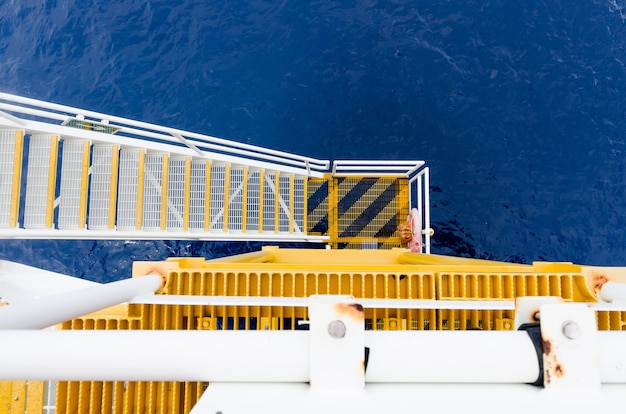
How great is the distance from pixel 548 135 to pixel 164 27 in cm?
1082

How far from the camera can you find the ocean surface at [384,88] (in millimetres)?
9445

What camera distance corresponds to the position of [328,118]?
10.4 metres

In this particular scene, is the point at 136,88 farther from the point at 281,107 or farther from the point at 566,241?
the point at 566,241

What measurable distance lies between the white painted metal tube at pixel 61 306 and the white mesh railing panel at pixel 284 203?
657 cm

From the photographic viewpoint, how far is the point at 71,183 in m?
6.94

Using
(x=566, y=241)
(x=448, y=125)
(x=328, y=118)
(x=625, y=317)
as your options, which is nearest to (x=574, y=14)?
(x=448, y=125)

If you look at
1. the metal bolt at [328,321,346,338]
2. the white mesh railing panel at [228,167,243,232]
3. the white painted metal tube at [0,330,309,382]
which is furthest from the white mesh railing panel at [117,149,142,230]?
the metal bolt at [328,321,346,338]

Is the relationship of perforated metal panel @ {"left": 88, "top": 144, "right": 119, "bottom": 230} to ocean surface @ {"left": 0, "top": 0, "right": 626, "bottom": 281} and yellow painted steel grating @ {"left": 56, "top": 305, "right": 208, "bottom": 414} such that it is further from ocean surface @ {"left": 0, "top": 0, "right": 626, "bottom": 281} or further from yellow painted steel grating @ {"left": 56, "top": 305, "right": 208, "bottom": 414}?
yellow painted steel grating @ {"left": 56, "top": 305, "right": 208, "bottom": 414}

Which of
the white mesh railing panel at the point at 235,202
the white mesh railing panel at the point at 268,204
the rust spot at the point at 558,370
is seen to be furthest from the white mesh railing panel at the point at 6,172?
the rust spot at the point at 558,370

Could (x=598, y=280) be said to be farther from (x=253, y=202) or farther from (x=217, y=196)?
(x=217, y=196)

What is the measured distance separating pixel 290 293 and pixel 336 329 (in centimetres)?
280

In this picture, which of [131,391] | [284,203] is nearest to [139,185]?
[284,203]

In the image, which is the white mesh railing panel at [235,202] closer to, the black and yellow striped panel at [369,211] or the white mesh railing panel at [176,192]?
the white mesh railing panel at [176,192]

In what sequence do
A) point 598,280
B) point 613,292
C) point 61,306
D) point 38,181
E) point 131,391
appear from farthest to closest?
point 38,181
point 598,280
point 131,391
point 613,292
point 61,306
